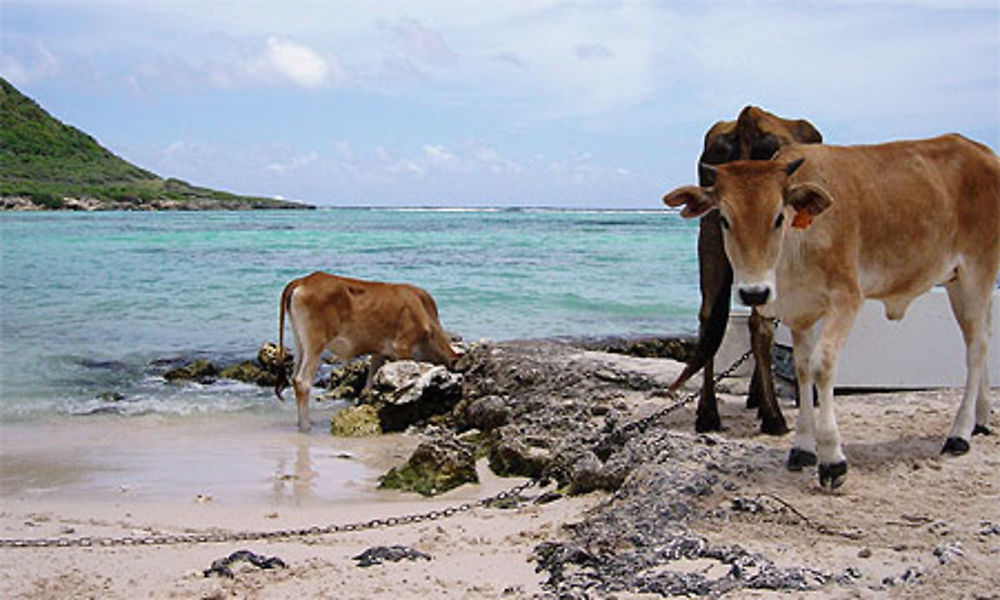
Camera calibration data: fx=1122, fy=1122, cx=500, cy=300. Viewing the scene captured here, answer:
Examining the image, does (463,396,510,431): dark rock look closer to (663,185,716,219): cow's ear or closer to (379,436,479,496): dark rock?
(379,436,479,496): dark rock

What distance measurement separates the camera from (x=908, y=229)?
6367 millimetres

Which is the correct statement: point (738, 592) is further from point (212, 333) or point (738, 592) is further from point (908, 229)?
point (212, 333)

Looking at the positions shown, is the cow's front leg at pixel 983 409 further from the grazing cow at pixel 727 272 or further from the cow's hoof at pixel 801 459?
the cow's hoof at pixel 801 459

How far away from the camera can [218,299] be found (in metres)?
23.9

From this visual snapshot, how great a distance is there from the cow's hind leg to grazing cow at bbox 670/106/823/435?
45.0 inches

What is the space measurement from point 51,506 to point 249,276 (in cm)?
2313

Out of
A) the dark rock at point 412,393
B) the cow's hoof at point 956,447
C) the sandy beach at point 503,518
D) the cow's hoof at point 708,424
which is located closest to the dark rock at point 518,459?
the sandy beach at point 503,518

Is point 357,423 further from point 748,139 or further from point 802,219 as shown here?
point 802,219

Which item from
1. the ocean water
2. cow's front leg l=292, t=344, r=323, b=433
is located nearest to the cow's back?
cow's front leg l=292, t=344, r=323, b=433

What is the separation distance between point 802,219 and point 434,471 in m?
3.27

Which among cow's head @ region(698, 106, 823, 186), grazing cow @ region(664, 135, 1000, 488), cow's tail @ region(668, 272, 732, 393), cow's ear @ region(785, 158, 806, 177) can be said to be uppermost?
cow's head @ region(698, 106, 823, 186)

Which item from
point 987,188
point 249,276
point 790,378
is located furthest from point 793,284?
point 249,276

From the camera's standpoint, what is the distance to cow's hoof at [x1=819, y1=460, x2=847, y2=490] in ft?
19.2

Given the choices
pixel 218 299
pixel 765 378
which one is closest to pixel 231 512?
pixel 765 378
